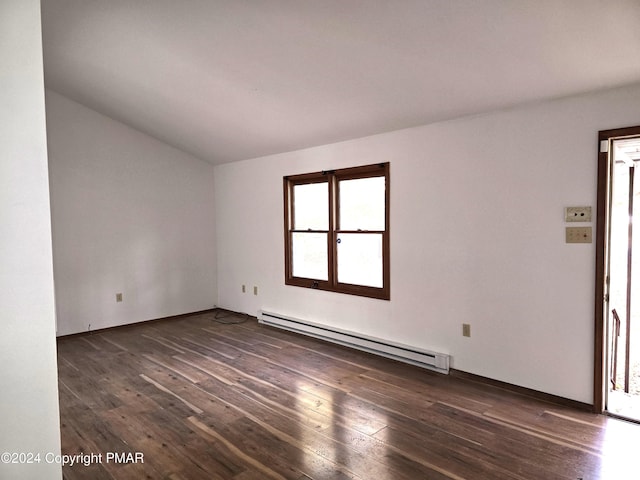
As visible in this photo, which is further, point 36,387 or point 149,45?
point 149,45

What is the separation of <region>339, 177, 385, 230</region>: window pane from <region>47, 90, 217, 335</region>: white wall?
2.65m

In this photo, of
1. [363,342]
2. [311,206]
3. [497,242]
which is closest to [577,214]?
[497,242]

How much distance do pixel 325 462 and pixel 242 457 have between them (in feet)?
1.63

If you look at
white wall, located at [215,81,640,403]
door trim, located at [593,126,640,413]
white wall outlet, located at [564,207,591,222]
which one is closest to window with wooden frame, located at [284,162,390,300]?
white wall, located at [215,81,640,403]

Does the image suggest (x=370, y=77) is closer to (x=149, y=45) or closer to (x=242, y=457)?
(x=149, y=45)

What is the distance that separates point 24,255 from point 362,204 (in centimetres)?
342

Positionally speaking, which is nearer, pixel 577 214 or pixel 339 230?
pixel 577 214

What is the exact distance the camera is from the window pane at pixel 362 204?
4234 millimetres

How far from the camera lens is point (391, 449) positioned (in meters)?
2.43

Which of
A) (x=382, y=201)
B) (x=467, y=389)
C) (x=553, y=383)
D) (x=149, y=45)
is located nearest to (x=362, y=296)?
(x=382, y=201)

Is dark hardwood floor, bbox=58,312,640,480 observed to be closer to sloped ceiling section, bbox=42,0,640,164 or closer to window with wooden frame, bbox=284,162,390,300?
window with wooden frame, bbox=284,162,390,300

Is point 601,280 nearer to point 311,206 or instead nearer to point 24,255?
point 311,206

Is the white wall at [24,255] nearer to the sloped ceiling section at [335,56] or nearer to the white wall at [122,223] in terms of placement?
the sloped ceiling section at [335,56]

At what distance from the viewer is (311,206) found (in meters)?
5.00
